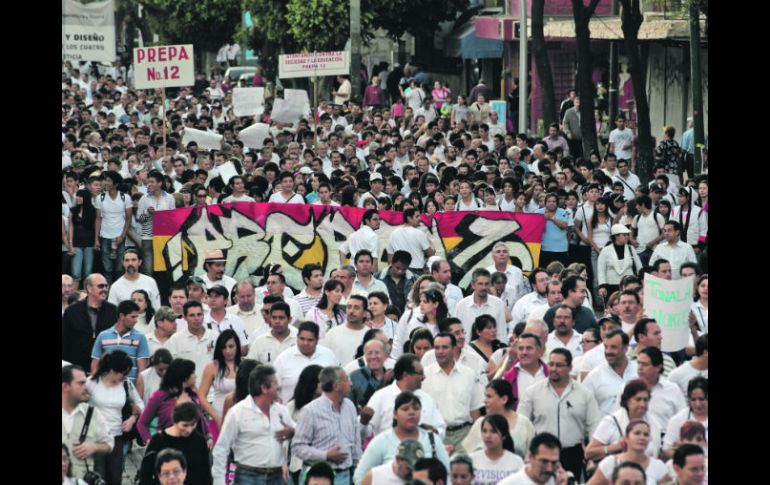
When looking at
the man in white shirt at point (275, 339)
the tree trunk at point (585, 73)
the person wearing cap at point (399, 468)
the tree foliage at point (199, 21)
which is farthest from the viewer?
the tree foliage at point (199, 21)

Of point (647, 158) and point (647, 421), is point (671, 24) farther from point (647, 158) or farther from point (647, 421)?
point (647, 421)

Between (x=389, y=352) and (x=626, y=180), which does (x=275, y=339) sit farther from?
(x=626, y=180)

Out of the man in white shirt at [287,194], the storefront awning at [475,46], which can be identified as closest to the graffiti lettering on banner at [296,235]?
the man in white shirt at [287,194]

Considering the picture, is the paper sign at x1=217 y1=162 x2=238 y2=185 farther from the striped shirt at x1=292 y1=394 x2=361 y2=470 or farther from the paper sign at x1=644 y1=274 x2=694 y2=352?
the striped shirt at x1=292 y1=394 x2=361 y2=470

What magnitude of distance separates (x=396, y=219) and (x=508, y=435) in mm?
8189

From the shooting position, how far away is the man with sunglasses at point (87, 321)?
12352 mm

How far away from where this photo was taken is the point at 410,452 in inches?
350

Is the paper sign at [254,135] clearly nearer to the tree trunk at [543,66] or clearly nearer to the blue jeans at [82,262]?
the tree trunk at [543,66]

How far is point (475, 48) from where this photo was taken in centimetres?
4412

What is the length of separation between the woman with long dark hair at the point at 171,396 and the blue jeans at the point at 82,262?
8.28 meters

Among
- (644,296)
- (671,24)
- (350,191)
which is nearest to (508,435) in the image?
(644,296)

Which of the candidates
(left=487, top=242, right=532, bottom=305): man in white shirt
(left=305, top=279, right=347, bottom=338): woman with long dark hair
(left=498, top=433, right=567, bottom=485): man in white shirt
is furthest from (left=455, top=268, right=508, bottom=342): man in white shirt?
(left=498, top=433, right=567, bottom=485): man in white shirt

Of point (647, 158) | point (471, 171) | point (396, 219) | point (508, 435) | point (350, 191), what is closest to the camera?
point (508, 435)
